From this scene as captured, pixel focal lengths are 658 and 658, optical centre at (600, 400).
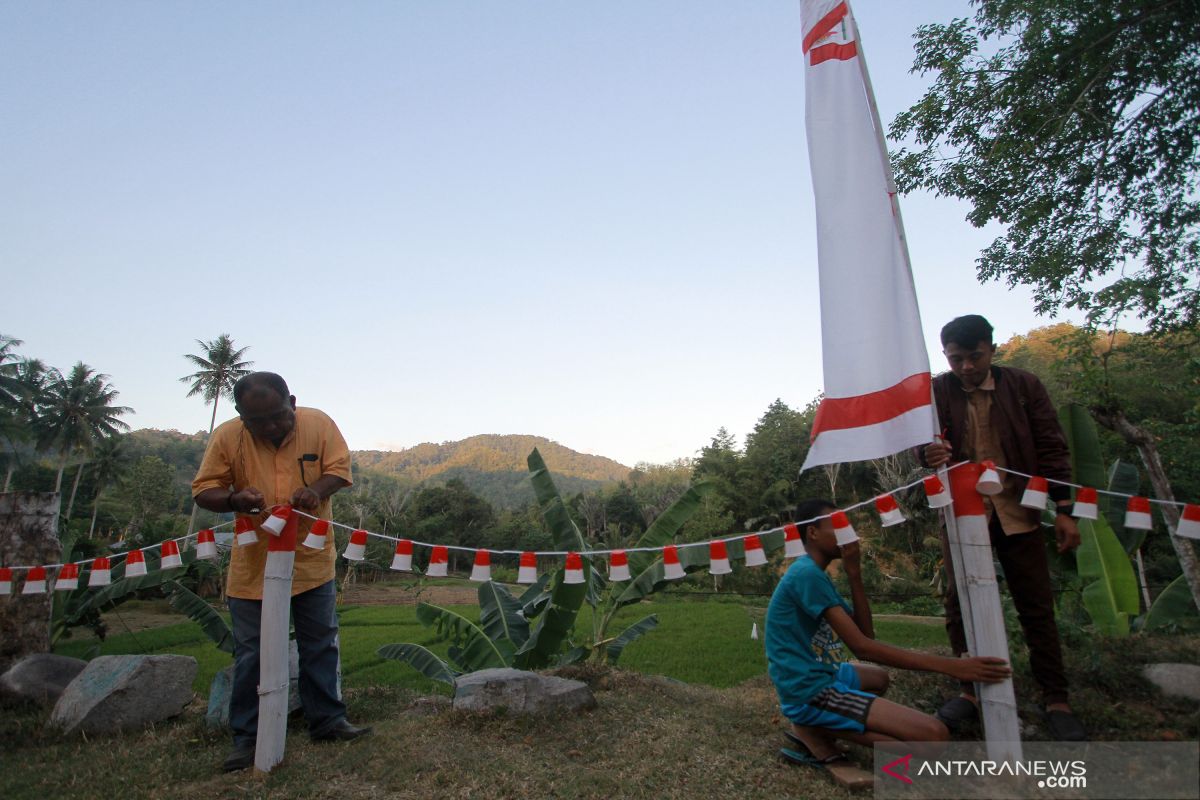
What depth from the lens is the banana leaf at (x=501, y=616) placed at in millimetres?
5984

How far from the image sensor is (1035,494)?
120 inches

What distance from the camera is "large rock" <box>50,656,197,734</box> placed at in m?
4.56

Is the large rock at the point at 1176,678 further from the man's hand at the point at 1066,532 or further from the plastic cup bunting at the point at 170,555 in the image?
the plastic cup bunting at the point at 170,555

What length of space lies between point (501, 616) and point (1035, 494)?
14.7ft

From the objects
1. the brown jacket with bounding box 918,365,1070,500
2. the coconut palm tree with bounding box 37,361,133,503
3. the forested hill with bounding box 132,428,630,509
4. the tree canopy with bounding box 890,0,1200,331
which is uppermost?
the forested hill with bounding box 132,428,630,509

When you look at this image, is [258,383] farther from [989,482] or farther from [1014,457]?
[1014,457]

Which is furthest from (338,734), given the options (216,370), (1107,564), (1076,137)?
(216,370)

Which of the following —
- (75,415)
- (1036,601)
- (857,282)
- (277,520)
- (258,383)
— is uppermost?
(75,415)

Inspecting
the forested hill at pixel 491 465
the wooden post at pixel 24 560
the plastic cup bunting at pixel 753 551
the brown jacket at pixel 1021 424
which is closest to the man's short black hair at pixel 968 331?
the brown jacket at pixel 1021 424

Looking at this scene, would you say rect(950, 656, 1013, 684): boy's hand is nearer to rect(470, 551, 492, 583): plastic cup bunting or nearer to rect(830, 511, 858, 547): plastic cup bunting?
rect(830, 511, 858, 547): plastic cup bunting

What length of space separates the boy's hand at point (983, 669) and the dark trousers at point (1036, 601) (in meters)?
0.50

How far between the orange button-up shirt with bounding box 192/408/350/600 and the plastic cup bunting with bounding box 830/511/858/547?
105 inches

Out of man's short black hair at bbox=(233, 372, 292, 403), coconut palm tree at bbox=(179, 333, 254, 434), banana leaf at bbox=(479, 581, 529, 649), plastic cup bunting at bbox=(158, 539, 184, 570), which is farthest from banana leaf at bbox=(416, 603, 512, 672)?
coconut palm tree at bbox=(179, 333, 254, 434)

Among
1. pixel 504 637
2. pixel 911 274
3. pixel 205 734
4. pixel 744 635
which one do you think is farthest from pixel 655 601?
pixel 911 274
